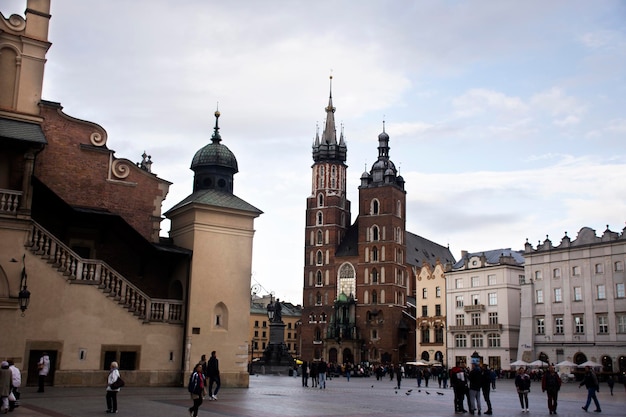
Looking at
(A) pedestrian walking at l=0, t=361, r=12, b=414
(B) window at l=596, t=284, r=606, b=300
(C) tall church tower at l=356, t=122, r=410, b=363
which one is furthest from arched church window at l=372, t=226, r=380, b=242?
(A) pedestrian walking at l=0, t=361, r=12, b=414

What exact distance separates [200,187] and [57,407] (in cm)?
1864

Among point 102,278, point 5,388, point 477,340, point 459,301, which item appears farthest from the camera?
point 459,301

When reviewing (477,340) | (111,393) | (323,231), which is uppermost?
(323,231)

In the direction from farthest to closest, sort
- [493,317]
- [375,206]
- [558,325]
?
[375,206] → [493,317] → [558,325]

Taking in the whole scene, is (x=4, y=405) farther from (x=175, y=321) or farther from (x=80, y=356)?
(x=175, y=321)

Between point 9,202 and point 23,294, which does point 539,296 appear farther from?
point 9,202

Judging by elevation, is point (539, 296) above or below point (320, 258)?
below

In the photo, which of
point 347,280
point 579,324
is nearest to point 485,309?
point 579,324

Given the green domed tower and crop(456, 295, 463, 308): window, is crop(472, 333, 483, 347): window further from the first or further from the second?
the green domed tower

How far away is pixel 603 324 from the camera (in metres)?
62.8

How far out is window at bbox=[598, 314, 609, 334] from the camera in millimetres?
62500

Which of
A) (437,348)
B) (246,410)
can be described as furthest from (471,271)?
(246,410)

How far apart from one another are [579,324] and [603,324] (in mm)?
2398

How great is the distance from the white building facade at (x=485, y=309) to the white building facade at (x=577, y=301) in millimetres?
4542
